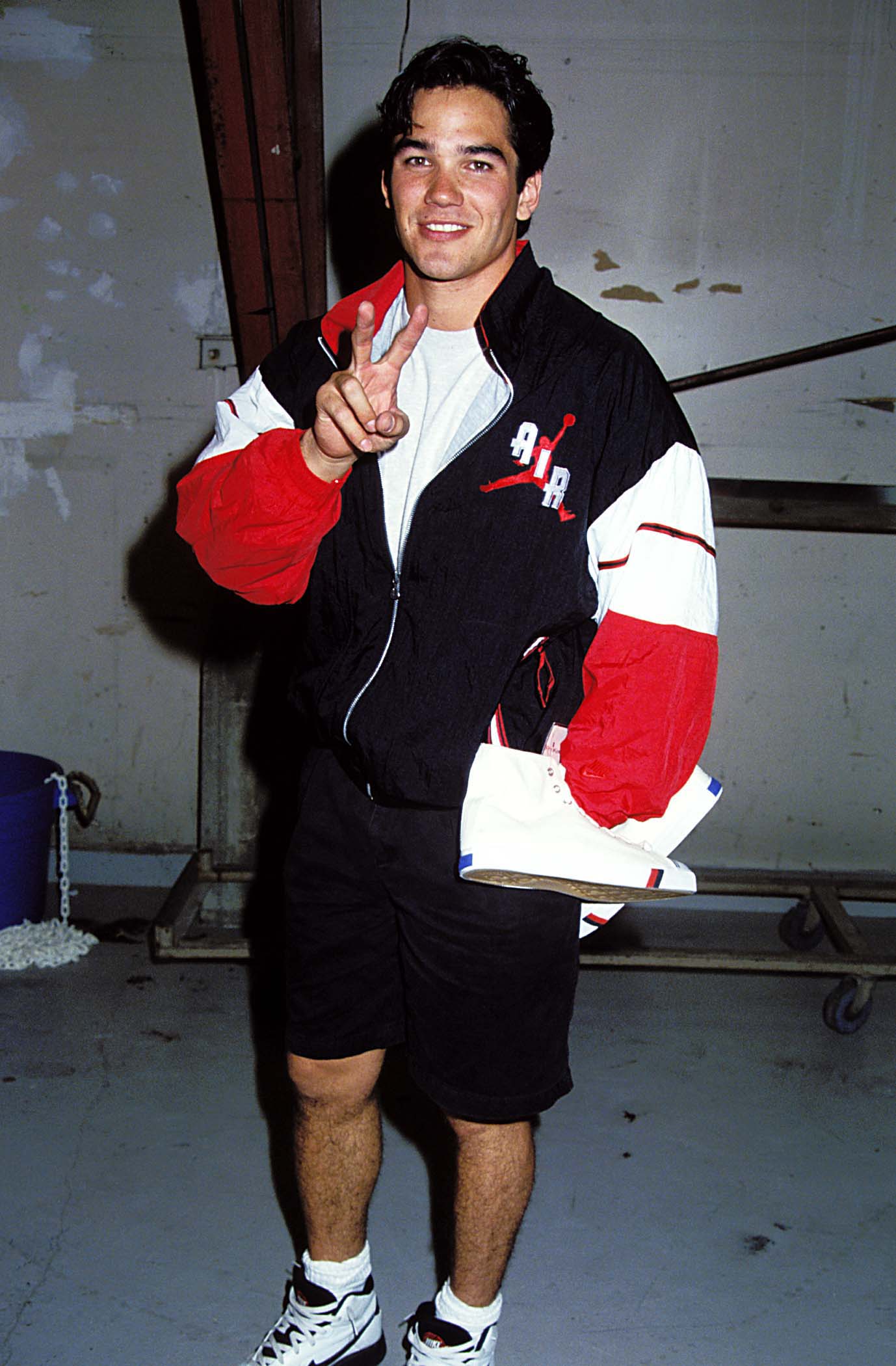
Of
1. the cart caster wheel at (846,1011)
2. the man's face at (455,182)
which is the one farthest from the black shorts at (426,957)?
the cart caster wheel at (846,1011)

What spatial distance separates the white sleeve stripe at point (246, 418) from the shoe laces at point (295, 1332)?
→ 1122 millimetres

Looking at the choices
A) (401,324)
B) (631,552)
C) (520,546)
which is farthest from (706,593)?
(401,324)

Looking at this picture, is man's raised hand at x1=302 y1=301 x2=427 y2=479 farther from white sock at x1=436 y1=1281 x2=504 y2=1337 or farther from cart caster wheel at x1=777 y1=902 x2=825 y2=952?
cart caster wheel at x1=777 y1=902 x2=825 y2=952

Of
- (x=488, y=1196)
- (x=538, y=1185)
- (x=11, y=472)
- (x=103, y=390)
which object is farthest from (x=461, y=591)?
(x=11, y=472)

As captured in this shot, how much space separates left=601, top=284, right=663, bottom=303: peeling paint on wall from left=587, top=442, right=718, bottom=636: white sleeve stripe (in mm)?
1688

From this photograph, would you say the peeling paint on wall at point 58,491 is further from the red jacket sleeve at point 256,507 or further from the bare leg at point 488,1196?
the bare leg at point 488,1196

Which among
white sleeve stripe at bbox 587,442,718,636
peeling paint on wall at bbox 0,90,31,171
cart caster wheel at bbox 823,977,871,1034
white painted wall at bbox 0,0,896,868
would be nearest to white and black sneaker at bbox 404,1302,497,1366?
white sleeve stripe at bbox 587,442,718,636

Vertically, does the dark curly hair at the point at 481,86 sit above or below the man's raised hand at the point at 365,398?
above

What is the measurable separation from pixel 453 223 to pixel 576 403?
25 centimetres

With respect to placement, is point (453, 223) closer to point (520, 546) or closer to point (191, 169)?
point (520, 546)

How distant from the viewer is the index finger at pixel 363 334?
1.06m

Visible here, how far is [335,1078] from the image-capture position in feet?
4.68

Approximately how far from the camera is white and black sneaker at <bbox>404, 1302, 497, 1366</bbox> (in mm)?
1386

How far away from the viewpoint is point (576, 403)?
1218 mm
